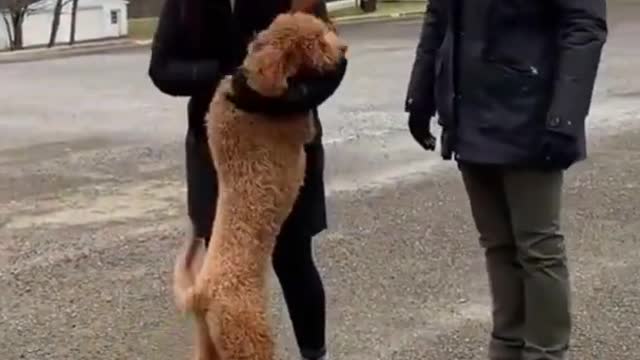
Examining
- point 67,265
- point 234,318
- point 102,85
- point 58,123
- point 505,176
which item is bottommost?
point 102,85

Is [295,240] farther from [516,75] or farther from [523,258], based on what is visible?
[516,75]

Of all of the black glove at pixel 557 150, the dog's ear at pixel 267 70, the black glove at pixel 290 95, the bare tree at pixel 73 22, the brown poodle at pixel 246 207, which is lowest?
the bare tree at pixel 73 22

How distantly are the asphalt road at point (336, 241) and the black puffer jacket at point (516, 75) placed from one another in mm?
1411

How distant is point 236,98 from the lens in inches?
146

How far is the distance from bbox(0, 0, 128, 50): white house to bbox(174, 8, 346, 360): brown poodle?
2883 centimetres

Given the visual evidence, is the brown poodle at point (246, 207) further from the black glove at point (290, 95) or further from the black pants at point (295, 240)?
the black pants at point (295, 240)

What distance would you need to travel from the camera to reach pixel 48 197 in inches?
336

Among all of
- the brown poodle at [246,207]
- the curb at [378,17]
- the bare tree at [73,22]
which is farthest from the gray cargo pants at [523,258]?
the curb at [378,17]

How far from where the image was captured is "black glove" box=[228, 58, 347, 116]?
12.1 feet

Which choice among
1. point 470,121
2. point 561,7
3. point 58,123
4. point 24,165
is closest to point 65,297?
point 470,121

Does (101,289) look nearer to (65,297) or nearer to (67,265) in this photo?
(65,297)

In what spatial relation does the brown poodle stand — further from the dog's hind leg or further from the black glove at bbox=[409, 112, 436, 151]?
the black glove at bbox=[409, 112, 436, 151]

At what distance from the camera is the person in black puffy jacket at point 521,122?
3.72 metres

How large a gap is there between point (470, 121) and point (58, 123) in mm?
8930
